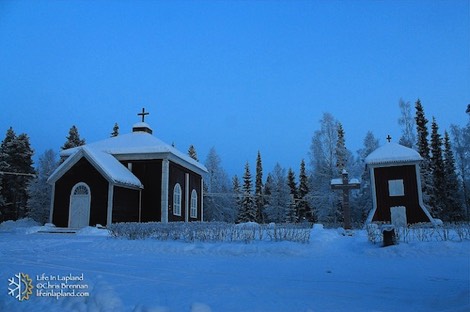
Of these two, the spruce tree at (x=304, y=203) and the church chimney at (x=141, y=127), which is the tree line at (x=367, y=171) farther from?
the church chimney at (x=141, y=127)

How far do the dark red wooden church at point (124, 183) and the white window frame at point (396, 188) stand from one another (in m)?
14.6

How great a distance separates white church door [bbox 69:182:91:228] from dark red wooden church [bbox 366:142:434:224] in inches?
729

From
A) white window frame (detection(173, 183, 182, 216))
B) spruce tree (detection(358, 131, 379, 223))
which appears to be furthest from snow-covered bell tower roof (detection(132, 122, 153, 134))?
spruce tree (detection(358, 131, 379, 223))

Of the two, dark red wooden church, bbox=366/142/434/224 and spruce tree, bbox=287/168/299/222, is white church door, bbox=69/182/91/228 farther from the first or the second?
spruce tree, bbox=287/168/299/222

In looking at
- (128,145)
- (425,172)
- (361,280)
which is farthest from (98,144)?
(425,172)

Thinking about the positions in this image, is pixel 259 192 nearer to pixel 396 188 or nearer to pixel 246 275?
pixel 396 188

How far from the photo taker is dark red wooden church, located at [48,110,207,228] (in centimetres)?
2130

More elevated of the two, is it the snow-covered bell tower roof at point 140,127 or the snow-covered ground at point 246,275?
the snow-covered bell tower roof at point 140,127

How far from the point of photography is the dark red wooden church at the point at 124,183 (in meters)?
21.3

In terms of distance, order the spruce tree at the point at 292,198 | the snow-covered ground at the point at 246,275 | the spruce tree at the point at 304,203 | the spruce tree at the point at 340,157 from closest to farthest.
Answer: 1. the snow-covered ground at the point at 246,275
2. the spruce tree at the point at 340,157
3. the spruce tree at the point at 304,203
4. the spruce tree at the point at 292,198

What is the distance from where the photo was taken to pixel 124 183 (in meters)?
21.5

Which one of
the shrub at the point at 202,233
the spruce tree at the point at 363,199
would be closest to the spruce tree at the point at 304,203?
the spruce tree at the point at 363,199

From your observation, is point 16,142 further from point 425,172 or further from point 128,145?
point 425,172

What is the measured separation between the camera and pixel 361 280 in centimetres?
745
